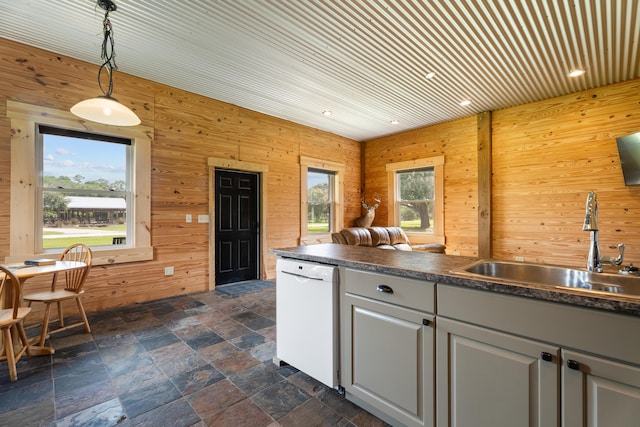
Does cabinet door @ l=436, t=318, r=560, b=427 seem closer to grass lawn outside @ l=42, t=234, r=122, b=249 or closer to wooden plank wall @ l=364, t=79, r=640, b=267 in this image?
grass lawn outside @ l=42, t=234, r=122, b=249

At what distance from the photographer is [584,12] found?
248 cm

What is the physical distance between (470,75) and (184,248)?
4.55 metres

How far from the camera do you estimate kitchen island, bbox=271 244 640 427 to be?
3.29ft

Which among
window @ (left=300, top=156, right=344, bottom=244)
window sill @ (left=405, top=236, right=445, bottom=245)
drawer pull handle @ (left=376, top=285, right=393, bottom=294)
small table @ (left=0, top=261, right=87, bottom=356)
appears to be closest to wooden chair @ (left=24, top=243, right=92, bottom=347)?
small table @ (left=0, top=261, right=87, bottom=356)

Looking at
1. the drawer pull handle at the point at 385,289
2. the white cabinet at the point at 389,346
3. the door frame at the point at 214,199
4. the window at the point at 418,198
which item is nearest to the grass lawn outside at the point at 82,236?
the door frame at the point at 214,199

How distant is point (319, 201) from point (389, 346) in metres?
4.83

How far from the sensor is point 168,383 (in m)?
2.02

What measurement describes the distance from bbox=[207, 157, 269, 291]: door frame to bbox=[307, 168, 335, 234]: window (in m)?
1.17

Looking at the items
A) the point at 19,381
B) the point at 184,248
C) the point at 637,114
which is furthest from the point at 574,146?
the point at 19,381

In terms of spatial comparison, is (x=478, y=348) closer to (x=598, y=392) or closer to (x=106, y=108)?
(x=598, y=392)

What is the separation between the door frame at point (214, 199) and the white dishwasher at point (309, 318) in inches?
103

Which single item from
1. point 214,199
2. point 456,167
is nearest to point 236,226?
point 214,199

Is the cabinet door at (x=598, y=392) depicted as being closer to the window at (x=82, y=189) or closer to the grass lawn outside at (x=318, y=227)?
the window at (x=82, y=189)

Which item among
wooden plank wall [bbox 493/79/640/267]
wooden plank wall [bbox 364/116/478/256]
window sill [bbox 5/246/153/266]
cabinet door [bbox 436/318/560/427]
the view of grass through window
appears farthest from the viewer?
the view of grass through window
